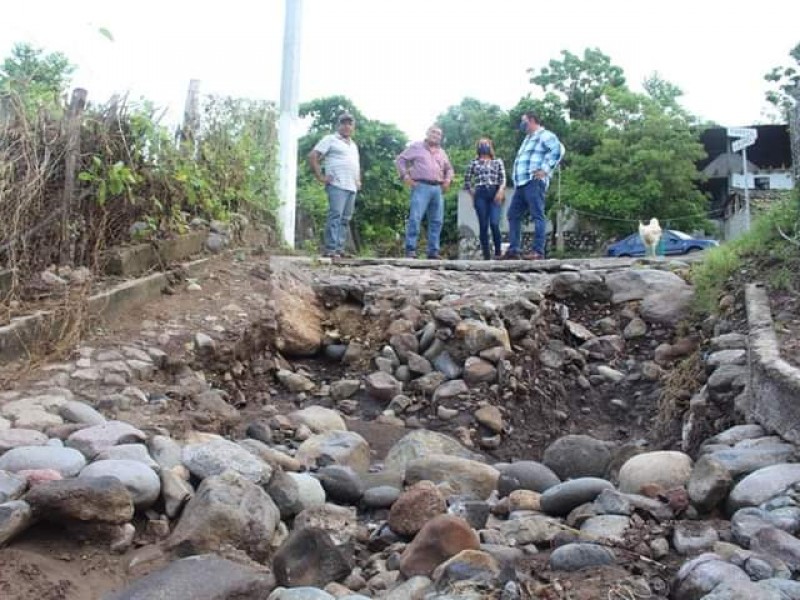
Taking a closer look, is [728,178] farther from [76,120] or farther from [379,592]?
[379,592]

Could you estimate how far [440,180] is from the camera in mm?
8164

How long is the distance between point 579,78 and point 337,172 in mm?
23813

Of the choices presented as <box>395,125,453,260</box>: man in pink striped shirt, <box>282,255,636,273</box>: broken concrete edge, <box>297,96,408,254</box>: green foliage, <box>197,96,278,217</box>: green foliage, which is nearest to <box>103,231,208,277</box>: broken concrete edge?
<box>197,96,278,217</box>: green foliage

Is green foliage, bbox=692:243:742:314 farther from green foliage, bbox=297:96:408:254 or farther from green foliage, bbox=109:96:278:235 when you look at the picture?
green foliage, bbox=297:96:408:254

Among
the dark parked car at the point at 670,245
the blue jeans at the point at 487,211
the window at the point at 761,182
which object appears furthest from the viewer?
the window at the point at 761,182

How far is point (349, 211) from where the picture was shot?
834 cm

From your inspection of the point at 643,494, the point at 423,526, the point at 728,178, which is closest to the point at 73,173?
the point at 423,526

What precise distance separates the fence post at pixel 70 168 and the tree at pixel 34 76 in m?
0.20

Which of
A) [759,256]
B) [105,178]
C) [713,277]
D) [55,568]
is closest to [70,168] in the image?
[105,178]

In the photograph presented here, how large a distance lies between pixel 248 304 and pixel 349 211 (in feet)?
Answer: 9.20

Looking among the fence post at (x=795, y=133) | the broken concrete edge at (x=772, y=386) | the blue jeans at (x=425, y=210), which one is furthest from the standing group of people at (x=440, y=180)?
the broken concrete edge at (x=772, y=386)

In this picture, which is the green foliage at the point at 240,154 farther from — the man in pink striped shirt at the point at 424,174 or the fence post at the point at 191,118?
the man in pink striped shirt at the point at 424,174

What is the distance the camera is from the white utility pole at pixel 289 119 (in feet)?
28.5

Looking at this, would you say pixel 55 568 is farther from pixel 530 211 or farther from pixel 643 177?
pixel 643 177
